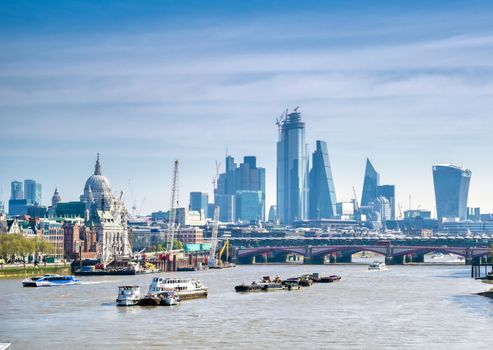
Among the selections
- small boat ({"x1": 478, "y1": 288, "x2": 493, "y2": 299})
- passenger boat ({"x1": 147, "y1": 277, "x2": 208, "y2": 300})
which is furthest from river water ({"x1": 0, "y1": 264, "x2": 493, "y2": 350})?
passenger boat ({"x1": 147, "y1": 277, "x2": 208, "y2": 300})

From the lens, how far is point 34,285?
139625 mm

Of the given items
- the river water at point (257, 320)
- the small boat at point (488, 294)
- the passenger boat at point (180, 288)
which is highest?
the passenger boat at point (180, 288)

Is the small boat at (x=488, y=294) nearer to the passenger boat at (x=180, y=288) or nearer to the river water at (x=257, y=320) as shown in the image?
the river water at (x=257, y=320)

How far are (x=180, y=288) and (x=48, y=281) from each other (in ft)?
97.8

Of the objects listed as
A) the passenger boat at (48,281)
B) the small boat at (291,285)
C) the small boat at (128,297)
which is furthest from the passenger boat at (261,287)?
the passenger boat at (48,281)

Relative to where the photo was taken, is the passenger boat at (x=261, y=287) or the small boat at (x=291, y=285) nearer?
the passenger boat at (x=261, y=287)

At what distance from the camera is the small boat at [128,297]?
10769 centimetres

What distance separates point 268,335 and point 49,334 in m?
16.2

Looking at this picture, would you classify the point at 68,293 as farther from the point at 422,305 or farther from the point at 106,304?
the point at 422,305

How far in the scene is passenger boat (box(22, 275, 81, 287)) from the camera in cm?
13962

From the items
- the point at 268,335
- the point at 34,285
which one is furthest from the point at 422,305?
the point at 34,285

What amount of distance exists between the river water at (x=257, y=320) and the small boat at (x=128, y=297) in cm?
157

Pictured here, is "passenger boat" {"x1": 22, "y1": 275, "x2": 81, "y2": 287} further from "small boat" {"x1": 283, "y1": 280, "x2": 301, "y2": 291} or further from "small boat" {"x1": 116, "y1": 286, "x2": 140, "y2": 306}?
"small boat" {"x1": 116, "y1": 286, "x2": 140, "y2": 306}

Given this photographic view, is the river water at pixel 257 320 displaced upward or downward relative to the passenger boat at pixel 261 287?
downward
